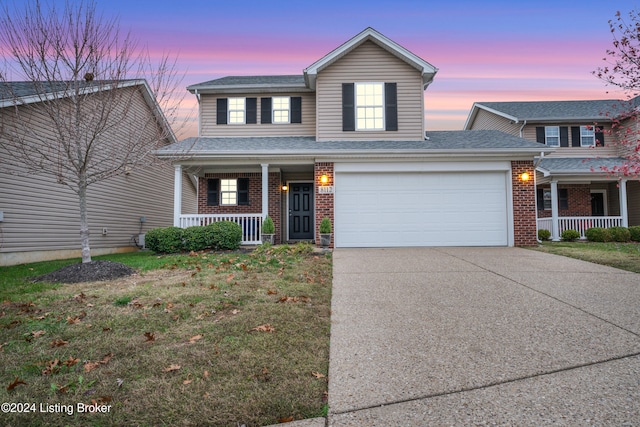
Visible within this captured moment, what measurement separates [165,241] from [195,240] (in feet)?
2.61

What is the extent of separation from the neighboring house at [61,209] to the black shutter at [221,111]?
274 centimetres

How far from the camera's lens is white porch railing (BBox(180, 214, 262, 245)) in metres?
11.3

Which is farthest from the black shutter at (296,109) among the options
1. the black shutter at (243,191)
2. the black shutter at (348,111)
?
the black shutter at (243,191)

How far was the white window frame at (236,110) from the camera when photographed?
13836 mm

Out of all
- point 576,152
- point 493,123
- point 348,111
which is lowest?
point 576,152

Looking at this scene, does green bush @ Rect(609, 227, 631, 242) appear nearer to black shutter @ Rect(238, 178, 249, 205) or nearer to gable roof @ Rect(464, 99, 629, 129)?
gable roof @ Rect(464, 99, 629, 129)

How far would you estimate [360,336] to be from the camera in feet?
11.3

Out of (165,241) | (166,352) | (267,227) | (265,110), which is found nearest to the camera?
(166,352)

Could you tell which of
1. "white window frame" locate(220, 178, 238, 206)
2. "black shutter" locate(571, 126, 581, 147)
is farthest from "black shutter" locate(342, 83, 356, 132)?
"black shutter" locate(571, 126, 581, 147)

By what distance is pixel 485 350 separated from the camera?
3.04 metres

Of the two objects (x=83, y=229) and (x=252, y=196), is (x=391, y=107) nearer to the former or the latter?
(x=252, y=196)

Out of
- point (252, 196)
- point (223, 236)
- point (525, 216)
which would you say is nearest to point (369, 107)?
point (252, 196)

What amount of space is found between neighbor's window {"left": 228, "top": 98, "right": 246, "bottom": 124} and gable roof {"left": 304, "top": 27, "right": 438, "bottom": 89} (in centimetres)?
322

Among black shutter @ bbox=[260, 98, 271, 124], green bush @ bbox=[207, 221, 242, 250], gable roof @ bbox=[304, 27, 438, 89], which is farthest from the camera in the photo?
black shutter @ bbox=[260, 98, 271, 124]
